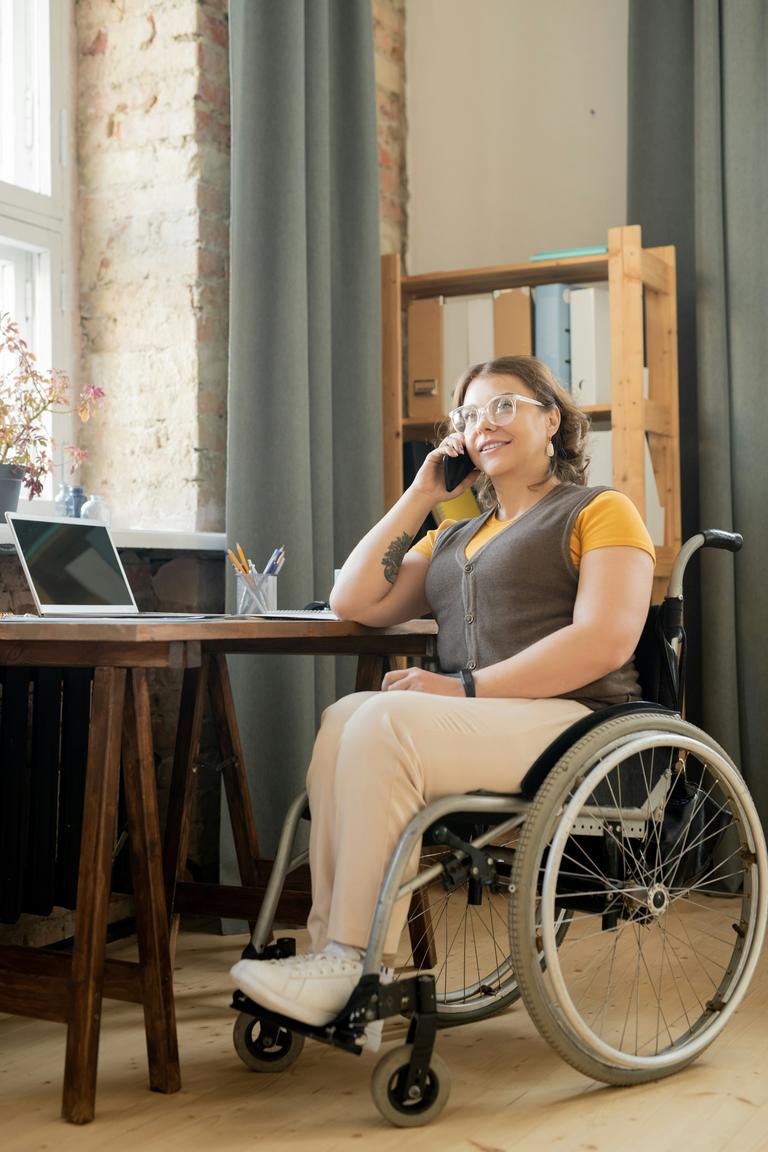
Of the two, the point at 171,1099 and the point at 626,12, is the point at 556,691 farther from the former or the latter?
the point at 626,12

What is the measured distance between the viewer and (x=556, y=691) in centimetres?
180

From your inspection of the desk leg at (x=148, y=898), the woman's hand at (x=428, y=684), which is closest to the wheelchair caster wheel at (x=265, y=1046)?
the desk leg at (x=148, y=898)

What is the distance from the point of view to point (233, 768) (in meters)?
2.44

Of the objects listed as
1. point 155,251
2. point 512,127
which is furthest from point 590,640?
point 512,127

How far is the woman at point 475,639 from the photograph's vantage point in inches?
62.8

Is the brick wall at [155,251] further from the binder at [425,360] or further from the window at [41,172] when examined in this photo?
the binder at [425,360]

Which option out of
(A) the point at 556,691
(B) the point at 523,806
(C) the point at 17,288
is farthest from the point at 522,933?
(C) the point at 17,288

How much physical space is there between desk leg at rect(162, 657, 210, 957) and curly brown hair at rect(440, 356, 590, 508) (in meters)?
0.68

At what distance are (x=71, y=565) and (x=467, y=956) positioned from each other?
3.29 feet

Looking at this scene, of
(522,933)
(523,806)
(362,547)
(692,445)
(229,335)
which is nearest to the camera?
(522,933)

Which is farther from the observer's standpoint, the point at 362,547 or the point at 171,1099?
the point at 362,547

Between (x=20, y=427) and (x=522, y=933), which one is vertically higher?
(x=20, y=427)

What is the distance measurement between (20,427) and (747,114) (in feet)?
6.09

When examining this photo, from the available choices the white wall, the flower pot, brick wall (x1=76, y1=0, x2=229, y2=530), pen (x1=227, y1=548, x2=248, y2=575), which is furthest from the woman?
the white wall
